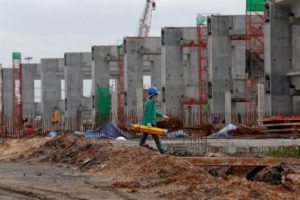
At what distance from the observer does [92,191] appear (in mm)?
11062

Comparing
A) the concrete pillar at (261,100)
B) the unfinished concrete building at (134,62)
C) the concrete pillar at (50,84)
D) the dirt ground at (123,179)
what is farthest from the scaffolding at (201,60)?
the dirt ground at (123,179)

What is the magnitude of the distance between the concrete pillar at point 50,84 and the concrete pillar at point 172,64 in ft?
65.2

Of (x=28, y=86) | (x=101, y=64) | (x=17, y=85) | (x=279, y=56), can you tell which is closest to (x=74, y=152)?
(x=279, y=56)

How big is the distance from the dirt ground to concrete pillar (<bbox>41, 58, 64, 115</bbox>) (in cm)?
4815

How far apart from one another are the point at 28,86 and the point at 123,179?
2344 inches

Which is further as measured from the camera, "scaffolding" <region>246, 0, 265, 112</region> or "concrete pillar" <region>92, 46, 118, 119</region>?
"concrete pillar" <region>92, 46, 118, 119</region>

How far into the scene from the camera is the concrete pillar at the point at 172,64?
162 feet

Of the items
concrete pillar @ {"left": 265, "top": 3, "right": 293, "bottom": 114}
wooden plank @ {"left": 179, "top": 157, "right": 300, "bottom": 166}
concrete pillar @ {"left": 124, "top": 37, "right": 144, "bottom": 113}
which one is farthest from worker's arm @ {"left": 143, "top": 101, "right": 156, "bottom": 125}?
concrete pillar @ {"left": 124, "top": 37, "right": 144, "bottom": 113}

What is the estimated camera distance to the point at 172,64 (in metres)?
49.7

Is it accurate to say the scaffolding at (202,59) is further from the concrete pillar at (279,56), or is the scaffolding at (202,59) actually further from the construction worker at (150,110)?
the construction worker at (150,110)

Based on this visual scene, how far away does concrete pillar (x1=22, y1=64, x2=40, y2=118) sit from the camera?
71.2m

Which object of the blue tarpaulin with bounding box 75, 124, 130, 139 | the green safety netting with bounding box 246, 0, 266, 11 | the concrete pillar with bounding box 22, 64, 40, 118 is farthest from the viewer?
the concrete pillar with bounding box 22, 64, 40, 118

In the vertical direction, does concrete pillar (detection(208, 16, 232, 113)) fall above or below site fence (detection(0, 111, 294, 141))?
above

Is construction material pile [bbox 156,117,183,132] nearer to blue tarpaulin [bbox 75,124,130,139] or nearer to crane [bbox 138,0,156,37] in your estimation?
blue tarpaulin [bbox 75,124,130,139]
